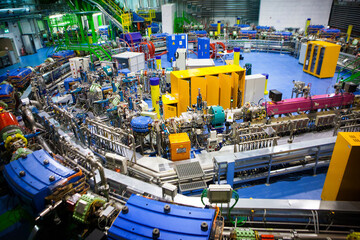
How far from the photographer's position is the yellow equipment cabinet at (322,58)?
11945 millimetres

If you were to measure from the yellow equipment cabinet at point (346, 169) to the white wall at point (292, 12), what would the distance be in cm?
2059

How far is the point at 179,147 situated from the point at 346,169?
3349 mm

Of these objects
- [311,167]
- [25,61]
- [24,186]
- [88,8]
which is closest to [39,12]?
[25,61]

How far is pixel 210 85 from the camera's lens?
8547mm

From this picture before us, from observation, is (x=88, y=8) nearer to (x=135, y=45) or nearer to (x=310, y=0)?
(x=135, y=45)

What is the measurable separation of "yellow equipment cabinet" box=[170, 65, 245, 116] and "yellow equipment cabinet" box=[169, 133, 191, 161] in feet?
8.52

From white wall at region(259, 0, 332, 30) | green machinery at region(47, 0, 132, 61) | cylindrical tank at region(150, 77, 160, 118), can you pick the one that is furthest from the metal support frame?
white wall at region(259, 0, 332, 30)

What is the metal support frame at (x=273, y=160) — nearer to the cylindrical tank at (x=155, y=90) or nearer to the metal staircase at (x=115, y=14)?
the cylindrical tank at (x=155, y=90)

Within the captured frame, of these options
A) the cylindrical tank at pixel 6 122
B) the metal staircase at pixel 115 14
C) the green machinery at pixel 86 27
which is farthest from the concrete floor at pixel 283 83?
the cylindrical tank at pixel 6 122

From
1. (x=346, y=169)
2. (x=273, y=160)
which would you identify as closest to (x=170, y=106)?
(x=273, y=160)

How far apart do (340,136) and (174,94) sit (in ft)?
18.0

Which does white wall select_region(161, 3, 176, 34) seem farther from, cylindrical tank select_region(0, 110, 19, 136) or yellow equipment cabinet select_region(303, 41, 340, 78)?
cylindrical tank select_region(0, 110, 19, 136)

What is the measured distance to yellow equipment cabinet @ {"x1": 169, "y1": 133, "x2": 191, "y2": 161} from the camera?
18.8 ft

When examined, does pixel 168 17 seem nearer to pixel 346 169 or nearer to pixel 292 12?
pixel 292 12
